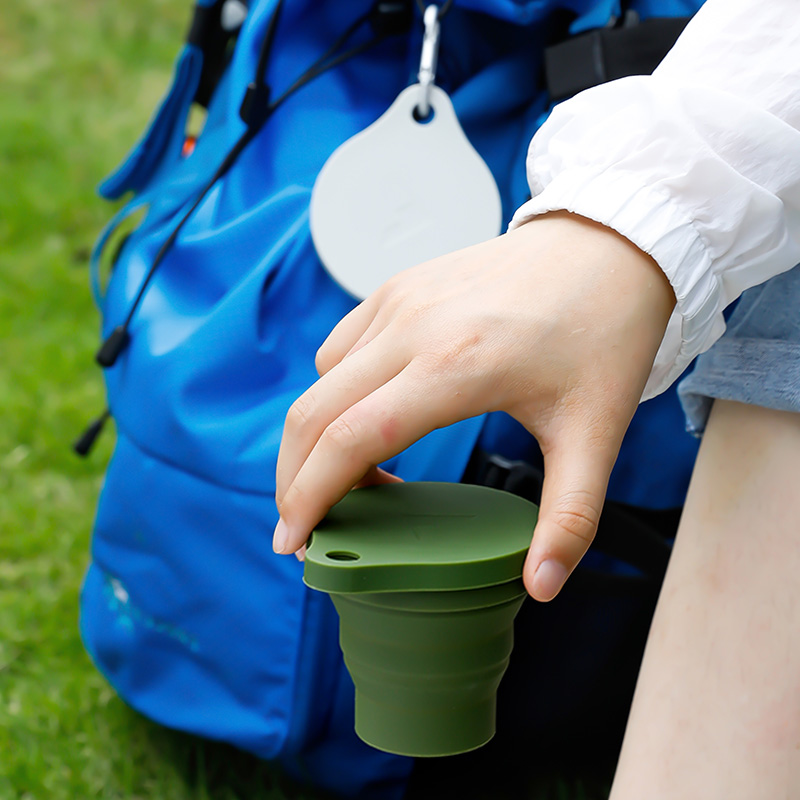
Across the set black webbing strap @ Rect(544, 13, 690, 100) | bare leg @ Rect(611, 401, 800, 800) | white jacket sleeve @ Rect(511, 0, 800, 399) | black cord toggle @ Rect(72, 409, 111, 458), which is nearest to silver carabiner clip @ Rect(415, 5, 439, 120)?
black webbing strap @ Rect(544, 13, 690, 100)

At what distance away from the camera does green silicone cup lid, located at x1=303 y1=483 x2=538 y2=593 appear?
18.8 inches

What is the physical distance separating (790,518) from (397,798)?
1.58ft

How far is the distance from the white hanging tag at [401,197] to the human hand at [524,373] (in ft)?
0.90

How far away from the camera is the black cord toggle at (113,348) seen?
0.91m

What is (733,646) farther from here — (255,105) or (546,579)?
(255,105)

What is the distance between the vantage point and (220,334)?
0.83 m

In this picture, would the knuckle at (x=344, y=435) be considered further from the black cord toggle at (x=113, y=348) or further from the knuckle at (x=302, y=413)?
the black cord toggle at (x=113, y=348)

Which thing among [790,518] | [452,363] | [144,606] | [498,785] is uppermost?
[452,363]

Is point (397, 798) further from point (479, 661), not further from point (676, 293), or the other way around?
point (676, 293)

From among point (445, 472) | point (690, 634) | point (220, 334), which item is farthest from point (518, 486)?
point (220, 334)

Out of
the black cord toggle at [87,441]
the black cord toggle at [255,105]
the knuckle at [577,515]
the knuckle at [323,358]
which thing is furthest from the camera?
the black cord toggle at [87,441]

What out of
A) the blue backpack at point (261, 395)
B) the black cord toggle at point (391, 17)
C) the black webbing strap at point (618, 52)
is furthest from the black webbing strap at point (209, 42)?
the black webbing strap at point (618, 52)

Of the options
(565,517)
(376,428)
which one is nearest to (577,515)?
(565,517)

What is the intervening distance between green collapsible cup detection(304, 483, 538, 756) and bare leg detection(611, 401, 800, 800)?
0.11m
